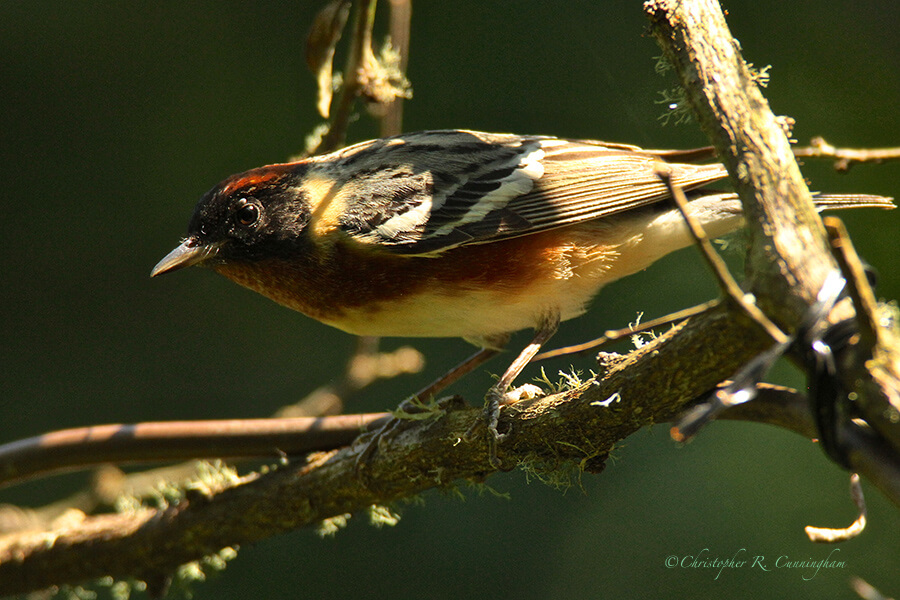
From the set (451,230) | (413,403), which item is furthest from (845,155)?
(413,403)

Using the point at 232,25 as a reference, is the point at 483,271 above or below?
below

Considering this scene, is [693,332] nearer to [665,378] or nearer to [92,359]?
[665,378]

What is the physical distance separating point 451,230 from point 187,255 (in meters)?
1.15

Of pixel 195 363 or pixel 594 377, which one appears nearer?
pixel 594 377

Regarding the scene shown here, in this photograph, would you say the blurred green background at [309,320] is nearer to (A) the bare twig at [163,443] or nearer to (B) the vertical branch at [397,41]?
(B) the vertical branch at [397,41]

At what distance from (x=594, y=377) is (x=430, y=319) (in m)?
1.04

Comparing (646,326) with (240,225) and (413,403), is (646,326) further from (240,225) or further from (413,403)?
(240,225)

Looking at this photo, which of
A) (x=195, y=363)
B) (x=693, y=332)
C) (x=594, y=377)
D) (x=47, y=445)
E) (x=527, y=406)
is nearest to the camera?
(x=693, y=332)

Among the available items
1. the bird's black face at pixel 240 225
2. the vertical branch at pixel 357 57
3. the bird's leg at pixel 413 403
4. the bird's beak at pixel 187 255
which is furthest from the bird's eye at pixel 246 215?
the bird's leg at pixel 413 403

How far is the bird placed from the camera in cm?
292

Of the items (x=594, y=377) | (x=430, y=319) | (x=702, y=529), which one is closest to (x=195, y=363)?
(x=430, y=319)

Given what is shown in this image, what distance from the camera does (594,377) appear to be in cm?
203

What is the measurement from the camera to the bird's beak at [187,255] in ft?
10.1

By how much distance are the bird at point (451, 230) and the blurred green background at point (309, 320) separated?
1099mm
